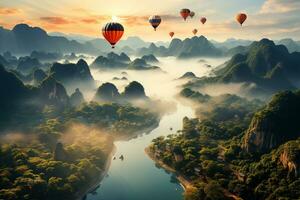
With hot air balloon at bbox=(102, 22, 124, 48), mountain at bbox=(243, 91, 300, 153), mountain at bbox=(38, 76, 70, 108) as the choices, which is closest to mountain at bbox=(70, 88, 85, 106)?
mountain at bbox=(38, 76, 70, 108)

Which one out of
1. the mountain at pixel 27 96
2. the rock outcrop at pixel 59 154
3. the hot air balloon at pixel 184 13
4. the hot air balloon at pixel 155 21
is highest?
the hot air balloon at pixel 184 13

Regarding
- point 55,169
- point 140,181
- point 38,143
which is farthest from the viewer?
point 38,143

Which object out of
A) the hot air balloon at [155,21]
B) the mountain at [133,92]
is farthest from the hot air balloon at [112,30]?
the mountain at [133,92]

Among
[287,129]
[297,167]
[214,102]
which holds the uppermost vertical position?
[214,102]

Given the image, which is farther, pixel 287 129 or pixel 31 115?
pixel 31 115

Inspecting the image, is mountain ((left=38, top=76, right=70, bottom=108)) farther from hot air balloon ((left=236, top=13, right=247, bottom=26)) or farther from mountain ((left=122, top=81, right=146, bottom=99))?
hot air balloon ((left=236, top=13, right=247, bottom=26))

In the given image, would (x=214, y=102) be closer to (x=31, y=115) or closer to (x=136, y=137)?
(x=136, y=137)

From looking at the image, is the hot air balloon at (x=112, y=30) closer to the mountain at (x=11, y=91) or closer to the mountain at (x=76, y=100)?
the mountain at (x=11, y=91)

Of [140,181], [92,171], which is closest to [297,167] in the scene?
[140,181]
